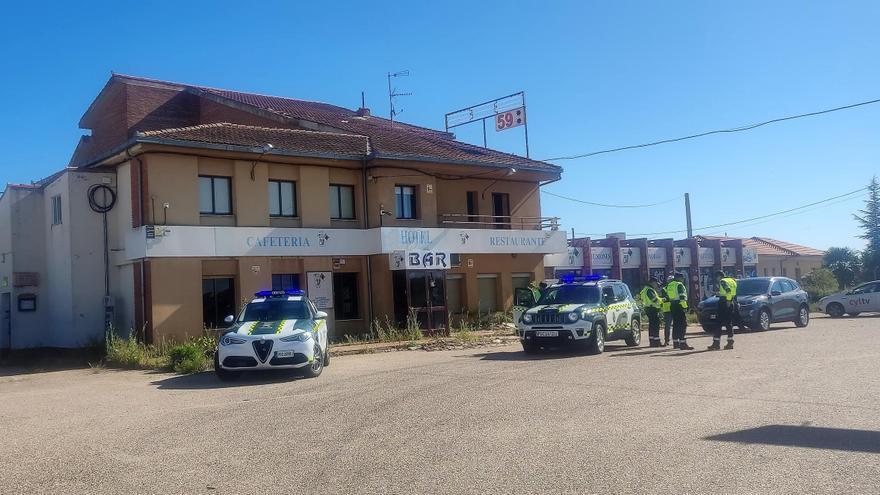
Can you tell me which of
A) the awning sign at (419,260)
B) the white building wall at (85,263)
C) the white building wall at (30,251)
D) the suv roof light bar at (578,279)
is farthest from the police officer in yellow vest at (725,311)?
the white building wall at (30,251)

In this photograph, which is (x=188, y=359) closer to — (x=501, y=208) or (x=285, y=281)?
(x=285, y=281)

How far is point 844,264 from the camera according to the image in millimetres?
48500

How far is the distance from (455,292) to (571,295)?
10695 mm

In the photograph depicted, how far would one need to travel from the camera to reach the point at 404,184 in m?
27.0

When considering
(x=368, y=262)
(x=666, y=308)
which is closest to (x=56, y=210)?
(x=368, y=262)

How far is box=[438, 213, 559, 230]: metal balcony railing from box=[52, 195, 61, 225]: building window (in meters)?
12.9

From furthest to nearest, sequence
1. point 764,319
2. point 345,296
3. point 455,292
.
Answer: point 455,292
point 345,296
point 764,319

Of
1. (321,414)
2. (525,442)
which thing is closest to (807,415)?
(525,442)

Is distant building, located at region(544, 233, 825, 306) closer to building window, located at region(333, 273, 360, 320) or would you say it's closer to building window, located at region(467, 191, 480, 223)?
building window, located at region(467, 191, 480, 223)

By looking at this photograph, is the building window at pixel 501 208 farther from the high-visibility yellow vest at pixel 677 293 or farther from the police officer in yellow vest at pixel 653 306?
the high-visibility yellow vest at pixel 677 293

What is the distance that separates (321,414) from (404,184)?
17299 millimetres

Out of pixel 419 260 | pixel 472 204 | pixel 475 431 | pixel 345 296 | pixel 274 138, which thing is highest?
pixel 274 138

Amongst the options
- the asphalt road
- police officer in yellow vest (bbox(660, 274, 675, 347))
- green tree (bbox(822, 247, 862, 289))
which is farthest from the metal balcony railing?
green tree (bbox(822, 247, 862, 289))

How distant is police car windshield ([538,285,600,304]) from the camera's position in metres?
18.5
